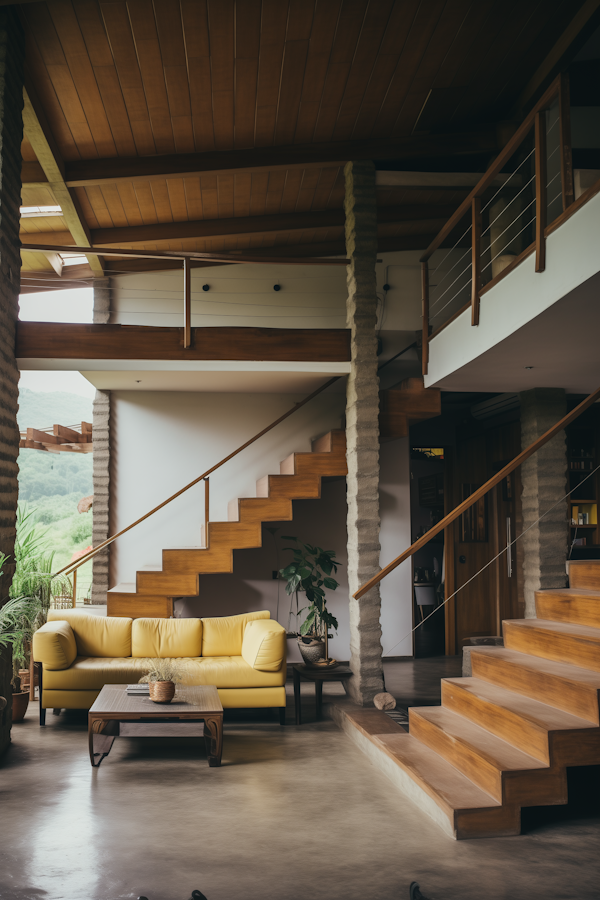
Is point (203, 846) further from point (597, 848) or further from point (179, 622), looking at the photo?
point (179, 622)

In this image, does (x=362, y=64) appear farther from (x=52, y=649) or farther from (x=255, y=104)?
(x=52, y=649)

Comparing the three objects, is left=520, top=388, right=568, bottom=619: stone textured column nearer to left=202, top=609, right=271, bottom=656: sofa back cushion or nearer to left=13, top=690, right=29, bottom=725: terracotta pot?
left=202, top=609, right=271, bottom=656: sofa back cushion

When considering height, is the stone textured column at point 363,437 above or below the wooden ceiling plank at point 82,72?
below

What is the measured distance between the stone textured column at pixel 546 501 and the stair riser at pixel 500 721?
2.21 m

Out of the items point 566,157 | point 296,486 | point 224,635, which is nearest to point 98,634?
point 224,635

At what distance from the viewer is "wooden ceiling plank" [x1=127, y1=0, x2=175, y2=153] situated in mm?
4957

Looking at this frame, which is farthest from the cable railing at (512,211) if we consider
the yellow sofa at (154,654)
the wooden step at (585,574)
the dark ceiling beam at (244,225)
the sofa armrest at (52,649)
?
the sofa armrest at (52,649)

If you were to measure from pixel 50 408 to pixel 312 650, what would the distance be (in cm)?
2199

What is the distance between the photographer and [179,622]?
6.39m

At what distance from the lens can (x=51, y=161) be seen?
6137mm

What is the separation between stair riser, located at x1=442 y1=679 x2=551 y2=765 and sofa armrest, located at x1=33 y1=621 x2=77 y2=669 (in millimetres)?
3110

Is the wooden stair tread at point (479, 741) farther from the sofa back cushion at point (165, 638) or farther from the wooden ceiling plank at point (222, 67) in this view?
the wooden ceiling plank at point (222, 67)

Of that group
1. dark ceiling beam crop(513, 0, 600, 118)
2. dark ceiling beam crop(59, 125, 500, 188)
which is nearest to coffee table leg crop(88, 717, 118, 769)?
dark ceiling beam crop(59, 125, 500, 188)

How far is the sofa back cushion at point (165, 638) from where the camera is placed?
624 centimetres
